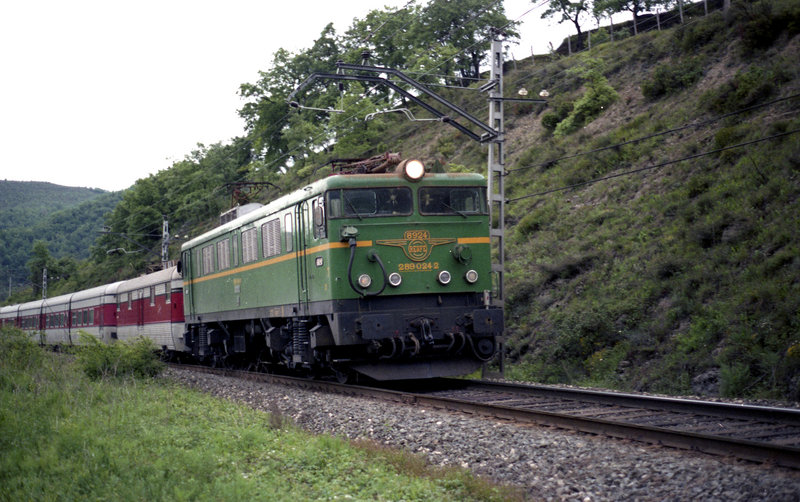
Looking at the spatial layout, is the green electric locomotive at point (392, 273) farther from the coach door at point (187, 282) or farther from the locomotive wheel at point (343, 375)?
the coach door at point (187, 282)

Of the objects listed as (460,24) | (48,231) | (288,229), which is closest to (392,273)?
(288,229)

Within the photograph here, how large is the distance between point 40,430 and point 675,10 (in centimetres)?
4196

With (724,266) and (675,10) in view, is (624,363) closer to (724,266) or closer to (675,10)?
(724,266)

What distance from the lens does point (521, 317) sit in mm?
21031

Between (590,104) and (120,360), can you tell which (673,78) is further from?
(120,360)

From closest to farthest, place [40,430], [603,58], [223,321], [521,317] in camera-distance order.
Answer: [40,430]
[223,321]
[521,317]
[603,58]

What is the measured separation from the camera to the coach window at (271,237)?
15.3 meters

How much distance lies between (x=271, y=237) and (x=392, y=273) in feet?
12.7

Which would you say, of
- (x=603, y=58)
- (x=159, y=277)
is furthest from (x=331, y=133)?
(x=159, y=277)

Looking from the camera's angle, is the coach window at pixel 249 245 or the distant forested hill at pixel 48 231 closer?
the coach window at pixel 249 245

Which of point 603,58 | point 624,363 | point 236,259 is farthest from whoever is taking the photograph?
point 603,58

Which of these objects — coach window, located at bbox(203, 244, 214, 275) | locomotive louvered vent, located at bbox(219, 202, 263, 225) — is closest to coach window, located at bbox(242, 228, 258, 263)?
locomotive louvered vent, located at bbox(219, 202, 263, 225)

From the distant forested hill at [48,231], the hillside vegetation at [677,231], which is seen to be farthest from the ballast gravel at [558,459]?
the distant forested hill at [48,231]

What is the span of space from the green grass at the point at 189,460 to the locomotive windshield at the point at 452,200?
15.6 feet
